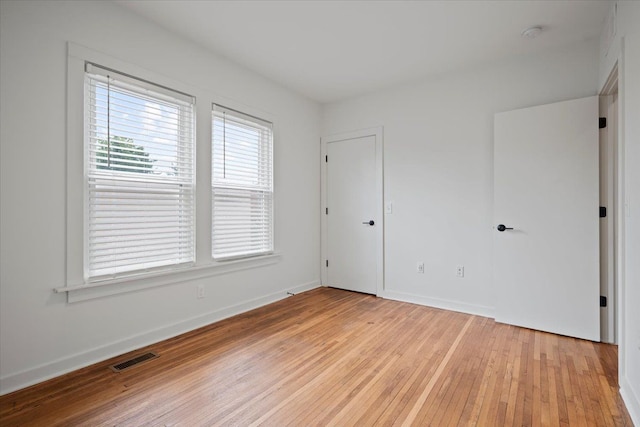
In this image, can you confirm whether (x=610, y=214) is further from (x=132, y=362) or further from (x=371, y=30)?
(x=132, y=362)

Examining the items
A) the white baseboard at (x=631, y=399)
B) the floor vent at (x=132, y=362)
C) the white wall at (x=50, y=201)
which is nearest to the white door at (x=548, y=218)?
the white baseboard at (x=631, y=399)

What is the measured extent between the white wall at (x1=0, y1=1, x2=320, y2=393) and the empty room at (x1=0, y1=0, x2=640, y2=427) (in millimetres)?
13

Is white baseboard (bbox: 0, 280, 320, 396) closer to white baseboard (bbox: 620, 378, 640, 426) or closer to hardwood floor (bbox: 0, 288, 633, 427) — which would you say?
hardwood floor (bbox: 0, 288, 633, 427)

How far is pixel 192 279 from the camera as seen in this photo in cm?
304

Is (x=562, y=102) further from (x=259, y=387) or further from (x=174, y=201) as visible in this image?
(x=174, y=201)

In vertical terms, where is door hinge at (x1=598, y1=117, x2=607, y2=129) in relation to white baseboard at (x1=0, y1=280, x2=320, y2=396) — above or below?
above

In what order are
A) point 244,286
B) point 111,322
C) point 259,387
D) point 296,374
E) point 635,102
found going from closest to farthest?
point 635,102, point 259,387, point 296,374, point 111,322, point 244,286

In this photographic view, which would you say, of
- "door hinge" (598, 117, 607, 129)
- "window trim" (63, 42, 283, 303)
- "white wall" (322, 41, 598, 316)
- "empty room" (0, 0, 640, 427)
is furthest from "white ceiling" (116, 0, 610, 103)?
"door hinge" (598, 117, 607, 129)

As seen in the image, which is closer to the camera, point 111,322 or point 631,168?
point 631,168

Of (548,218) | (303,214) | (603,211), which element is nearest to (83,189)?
(303,214)

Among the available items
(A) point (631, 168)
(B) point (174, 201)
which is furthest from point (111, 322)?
(A) point (631, 168)

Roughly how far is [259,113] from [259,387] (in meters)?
2.85

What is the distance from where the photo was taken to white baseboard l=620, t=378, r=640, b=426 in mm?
1687

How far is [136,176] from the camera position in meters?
2.60
